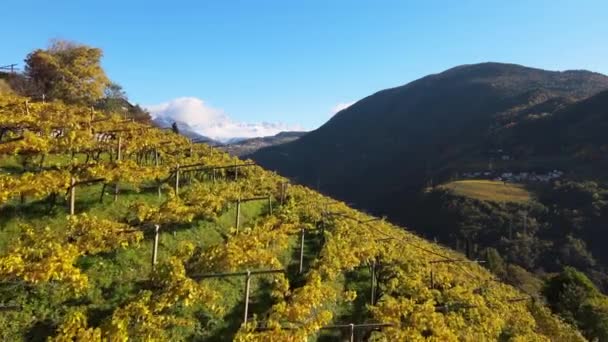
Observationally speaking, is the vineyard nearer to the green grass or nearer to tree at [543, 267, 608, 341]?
tree at [543, 267, 608, 341]

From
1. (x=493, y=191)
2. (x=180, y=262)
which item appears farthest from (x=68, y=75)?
(x=493, y=191)

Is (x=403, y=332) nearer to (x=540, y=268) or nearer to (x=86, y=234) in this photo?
(x=86, y=234)

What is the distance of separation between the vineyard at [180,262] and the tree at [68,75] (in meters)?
17.6

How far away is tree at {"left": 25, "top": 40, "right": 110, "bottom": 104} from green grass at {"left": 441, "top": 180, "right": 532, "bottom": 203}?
127 m

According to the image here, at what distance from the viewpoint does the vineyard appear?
15398 millimetres

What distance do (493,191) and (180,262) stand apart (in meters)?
159

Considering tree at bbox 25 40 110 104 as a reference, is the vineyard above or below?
below

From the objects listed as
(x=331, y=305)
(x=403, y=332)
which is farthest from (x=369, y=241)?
(x=403, y=332)

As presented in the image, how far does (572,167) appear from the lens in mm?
183125

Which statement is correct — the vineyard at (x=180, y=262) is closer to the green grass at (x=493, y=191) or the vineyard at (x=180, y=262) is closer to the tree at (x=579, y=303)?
the tree at (x=579, y=303)

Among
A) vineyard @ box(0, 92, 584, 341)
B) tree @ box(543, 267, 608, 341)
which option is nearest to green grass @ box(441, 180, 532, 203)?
tree @ box(543, 267, 608, 341)

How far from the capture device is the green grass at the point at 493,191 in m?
152

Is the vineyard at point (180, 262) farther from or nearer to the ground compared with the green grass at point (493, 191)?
farther from the ground

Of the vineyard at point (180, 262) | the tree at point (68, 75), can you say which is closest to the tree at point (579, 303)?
the vineyard at point (180, 262)
